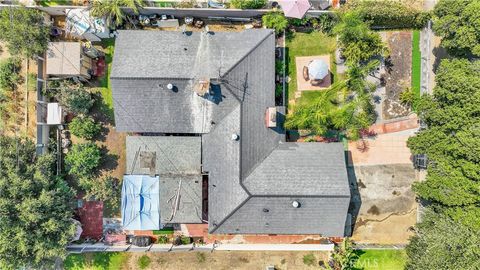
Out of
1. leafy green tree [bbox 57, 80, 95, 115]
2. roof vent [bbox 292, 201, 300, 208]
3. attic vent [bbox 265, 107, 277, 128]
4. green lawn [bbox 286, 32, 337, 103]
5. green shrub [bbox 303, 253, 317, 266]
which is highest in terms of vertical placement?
green lawn [bbox 286, 32, 337, 103]

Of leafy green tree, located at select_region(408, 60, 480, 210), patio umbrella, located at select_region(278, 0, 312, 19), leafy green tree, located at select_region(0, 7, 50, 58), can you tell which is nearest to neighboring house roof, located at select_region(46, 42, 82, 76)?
leafy green tree, located at select_region(0, 7, 50, 58)

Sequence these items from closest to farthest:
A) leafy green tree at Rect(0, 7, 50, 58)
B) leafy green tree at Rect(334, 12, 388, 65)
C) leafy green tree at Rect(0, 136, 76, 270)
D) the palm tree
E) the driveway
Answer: leafy green tree at Rect(0, 136, 76, 270) < leafy green tree at Rect(0, 7, 50, 58) < the palm tree < leafy green tree at Rect(334, 12, 388, 65) < the driveway

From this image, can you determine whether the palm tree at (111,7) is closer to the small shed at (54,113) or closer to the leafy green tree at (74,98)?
the leafy green tree at (74,98)

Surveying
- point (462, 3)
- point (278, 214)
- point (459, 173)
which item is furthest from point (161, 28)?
point (459, 173)

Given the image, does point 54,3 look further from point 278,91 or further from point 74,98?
point 278,91

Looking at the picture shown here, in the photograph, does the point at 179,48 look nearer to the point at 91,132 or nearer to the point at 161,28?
the point at 161,28

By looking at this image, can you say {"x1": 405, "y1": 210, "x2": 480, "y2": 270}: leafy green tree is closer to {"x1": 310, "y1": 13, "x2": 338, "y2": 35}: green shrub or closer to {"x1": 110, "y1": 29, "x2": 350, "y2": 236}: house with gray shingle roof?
{"x1": 110, "y1": 29, "x2": 350, "y2": 236}: house with gray shingle roof

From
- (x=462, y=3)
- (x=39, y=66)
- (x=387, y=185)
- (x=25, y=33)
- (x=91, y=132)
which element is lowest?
(x=387, y=185)

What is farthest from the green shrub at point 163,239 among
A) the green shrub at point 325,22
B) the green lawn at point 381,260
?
the green shrub at point 325,22
